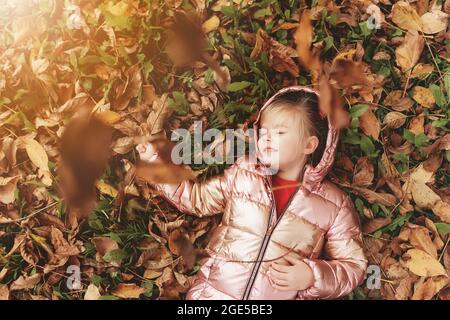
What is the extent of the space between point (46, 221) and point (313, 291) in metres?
0.78

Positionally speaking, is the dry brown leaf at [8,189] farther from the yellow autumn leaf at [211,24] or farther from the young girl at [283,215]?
the yellow autumn leaf at [211,24]

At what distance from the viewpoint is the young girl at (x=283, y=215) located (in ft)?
5.29

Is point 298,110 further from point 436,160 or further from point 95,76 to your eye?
point 95,76

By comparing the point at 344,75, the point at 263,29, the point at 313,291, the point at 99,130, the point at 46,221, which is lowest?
the point at 313,291

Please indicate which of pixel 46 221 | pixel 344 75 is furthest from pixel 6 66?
pixel 344 75

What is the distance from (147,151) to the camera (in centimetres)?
165

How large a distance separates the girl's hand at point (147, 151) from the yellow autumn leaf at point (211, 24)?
36cm

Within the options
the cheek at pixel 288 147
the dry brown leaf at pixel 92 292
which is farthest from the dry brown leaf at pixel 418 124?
the dry brown leaf at pixel 92 292

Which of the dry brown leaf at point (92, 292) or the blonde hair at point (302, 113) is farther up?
the blonde hair at point (302, 113)

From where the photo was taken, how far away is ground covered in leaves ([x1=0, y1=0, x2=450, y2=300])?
1.64m

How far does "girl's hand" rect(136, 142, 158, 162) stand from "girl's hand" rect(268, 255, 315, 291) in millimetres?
443

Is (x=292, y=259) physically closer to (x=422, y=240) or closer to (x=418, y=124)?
(x=422, y=240)

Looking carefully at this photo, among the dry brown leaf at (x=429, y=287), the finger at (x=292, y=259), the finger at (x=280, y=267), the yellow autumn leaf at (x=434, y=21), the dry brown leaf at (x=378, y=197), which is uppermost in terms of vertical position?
the yellow autumn leaf at (x=434, y=21)

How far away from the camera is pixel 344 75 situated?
1.64 metres
